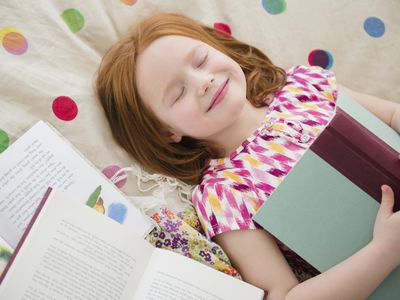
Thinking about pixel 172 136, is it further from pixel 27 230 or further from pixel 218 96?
pixel 27 230

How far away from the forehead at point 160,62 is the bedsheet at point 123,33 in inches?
5.2

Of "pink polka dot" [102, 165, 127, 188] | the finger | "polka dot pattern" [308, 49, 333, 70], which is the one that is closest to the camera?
the finger

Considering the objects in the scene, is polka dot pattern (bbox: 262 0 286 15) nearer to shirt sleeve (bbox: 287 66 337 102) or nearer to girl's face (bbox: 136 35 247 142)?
shirt sleeve (bbox: 287 66 337 102)

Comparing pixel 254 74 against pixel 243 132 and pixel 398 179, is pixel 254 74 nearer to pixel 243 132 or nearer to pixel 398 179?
pixel 243 132

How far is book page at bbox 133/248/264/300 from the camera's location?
2.59 ft

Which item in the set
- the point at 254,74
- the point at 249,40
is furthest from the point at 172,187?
the point at 249,40

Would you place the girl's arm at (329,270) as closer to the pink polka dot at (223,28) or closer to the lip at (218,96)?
the lip at (218,96)

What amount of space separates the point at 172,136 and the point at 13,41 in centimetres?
40

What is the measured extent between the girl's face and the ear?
65 millimetres

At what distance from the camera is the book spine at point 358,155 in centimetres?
74

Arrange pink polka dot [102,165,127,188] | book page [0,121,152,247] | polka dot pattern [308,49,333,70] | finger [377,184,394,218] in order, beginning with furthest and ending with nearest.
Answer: polka dot pattern [308,49,333,70], pink polka dot [102,165,127,188], book page [0,121,152,247], finger [377,184,394,218]

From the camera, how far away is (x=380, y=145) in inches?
29.5

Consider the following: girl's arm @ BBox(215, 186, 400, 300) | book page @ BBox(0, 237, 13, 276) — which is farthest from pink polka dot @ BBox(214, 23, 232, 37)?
book page @ BBox(0, 237, 13, 276)

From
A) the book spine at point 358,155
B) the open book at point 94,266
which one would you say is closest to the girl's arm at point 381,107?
the book spine at point 358,155
